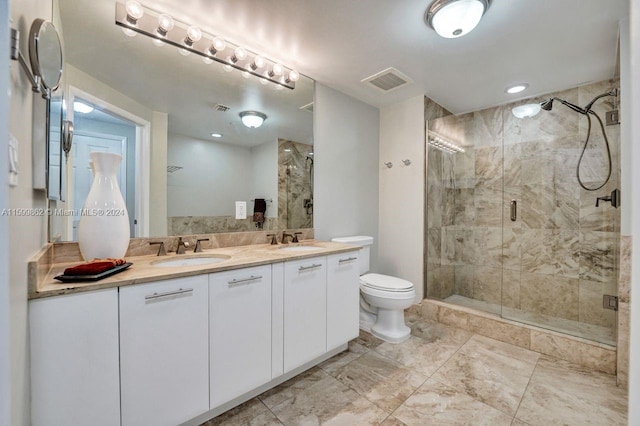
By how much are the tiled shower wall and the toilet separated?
725 mm

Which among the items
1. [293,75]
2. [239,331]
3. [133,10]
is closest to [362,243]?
[239,331]

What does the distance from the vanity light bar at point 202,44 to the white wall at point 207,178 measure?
0.60m

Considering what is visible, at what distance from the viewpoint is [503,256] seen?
3.01m

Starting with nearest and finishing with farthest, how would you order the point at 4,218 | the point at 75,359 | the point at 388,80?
the point at 4,218, the point at 75,359, the point at 388,80

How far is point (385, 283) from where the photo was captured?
7.61 ft

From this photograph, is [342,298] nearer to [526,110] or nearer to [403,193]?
[403,193]

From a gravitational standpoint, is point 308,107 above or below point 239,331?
above

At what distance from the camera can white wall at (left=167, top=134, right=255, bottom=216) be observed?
5.78 ft

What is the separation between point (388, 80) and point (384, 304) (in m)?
2.04

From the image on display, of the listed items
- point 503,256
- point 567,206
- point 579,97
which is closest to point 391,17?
point 579,97

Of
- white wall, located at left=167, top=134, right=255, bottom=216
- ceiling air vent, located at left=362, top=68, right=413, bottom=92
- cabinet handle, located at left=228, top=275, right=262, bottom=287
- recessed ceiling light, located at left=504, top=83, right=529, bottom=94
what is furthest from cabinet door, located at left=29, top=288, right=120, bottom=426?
recessed ceiling light, located at left=504, top=83, right=529, bottom=94

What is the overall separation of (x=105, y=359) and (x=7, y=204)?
0.71 metres

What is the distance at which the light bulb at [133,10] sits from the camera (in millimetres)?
1502

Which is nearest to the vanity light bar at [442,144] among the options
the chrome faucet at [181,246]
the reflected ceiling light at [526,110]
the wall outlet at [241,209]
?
the reflected ceiling light at [526,110]
